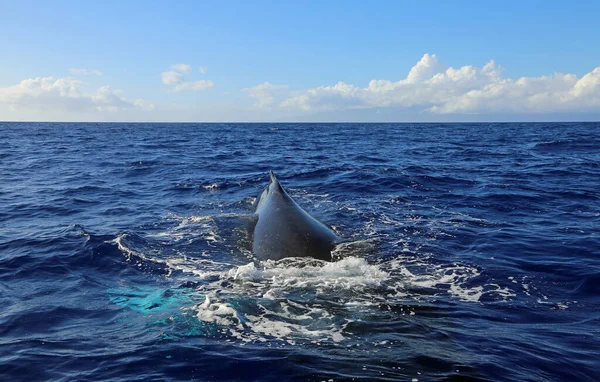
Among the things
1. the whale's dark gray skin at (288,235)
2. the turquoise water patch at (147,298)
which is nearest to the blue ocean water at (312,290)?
the turquoise water patch at (147,298)

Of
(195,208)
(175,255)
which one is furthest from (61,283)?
(195,208)

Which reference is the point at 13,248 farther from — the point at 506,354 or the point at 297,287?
the point at 506,354

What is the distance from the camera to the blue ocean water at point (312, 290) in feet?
20.4

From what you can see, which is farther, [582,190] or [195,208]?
[582,190]

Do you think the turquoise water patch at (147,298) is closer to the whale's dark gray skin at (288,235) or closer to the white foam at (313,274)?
the white foam at (313,274)

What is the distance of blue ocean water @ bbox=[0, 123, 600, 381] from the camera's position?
6215 millimetres

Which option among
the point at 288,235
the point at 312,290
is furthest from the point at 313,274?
the point at 288,235

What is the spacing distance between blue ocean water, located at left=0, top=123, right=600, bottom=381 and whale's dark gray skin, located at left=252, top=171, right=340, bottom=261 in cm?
44

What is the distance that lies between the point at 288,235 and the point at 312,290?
9.83 feet

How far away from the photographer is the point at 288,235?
11.7 meters

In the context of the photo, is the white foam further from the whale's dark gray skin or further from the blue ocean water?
the whale's dark gray skin

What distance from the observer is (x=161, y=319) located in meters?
7.79

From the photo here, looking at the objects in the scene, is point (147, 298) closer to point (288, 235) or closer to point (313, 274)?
point (313, 274)

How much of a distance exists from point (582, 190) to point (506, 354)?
17.5 metres
